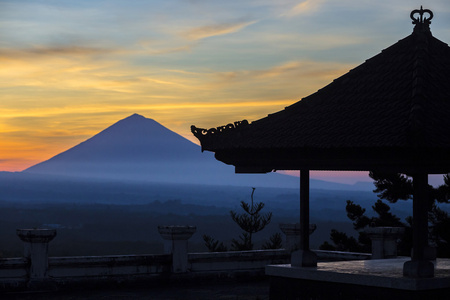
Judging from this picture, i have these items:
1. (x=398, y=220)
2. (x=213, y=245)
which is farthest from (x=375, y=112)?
(x=398, y=220)

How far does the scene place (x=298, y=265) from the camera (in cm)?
1867

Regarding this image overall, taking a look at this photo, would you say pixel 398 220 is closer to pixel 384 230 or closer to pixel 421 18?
pixel 384 230

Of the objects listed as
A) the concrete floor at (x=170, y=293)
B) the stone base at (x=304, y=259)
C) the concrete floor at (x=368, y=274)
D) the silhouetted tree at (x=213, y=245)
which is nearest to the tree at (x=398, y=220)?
the silhouetted tree at (x=213, y=245)

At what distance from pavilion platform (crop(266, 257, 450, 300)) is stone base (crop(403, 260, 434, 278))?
0.16 m

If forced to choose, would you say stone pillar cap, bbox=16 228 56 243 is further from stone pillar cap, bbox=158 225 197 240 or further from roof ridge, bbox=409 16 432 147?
roof ridge, bbox=409 16 432 147

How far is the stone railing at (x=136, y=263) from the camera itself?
2164 centimetres

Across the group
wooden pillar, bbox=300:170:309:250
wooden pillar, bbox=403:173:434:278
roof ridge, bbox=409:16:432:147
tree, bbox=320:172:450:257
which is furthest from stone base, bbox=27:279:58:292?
tree, bbox=320:172:450:257

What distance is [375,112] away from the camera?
1698 cm

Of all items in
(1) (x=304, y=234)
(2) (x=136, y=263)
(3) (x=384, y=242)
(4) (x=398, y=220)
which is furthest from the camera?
(4) (x=398, y=220)

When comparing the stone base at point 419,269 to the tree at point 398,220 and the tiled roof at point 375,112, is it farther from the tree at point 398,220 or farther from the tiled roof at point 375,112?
the tree at point 398,220

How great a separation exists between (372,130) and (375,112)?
2.32ft

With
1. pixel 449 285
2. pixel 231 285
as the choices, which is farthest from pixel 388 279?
pixel 231 285

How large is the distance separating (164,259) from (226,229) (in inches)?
6342

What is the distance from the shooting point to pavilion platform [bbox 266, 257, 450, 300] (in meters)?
16.3
